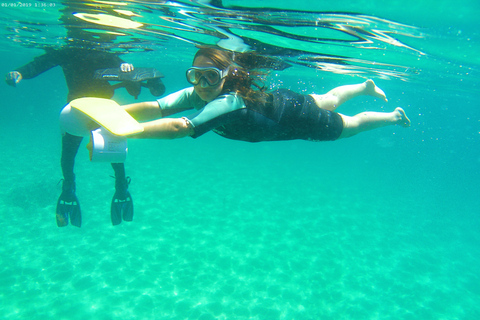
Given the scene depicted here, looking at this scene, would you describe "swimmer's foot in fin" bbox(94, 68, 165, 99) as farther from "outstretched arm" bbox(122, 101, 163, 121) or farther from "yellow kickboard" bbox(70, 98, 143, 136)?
"yellow kickboard" bbox(70, 98, 143, 136)

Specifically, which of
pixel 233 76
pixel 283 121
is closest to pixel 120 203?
pixel 233 76

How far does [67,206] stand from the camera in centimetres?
576

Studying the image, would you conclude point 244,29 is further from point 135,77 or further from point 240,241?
point 240,241

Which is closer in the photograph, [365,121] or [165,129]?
[165,129]

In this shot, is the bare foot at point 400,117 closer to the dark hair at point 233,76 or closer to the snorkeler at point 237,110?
the snorkeler at point 237,110

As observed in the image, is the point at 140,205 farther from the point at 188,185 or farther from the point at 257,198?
the point at 257,198

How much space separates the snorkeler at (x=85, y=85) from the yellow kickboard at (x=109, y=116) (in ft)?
10.3

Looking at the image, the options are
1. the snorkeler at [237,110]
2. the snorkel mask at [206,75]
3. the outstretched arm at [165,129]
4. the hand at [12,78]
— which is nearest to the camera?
the outstretched arm at [165,129]

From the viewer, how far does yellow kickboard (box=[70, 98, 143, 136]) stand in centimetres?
214

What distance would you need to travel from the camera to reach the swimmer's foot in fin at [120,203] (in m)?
5.86

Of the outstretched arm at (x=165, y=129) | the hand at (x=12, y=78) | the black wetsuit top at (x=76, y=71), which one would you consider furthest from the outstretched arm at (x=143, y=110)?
the hand at (x=12, y=78)

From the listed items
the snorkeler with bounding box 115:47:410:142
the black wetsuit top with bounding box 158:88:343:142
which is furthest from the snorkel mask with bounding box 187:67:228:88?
the black wetsuit top with bounding box 158:88:343:142

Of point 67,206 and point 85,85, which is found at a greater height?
point 85,85

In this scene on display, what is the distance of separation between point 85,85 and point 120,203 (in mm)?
2922
